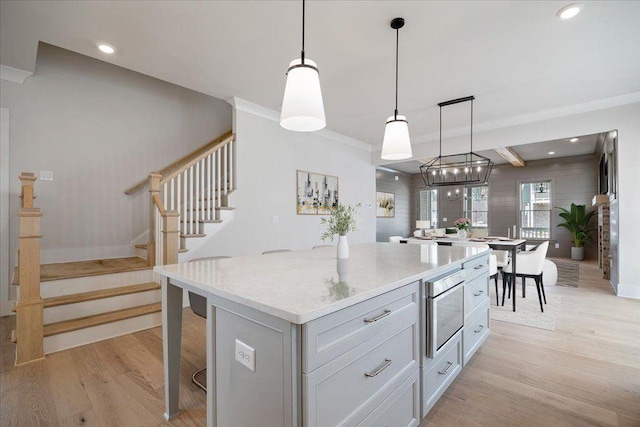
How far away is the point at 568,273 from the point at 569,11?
562 centimetres

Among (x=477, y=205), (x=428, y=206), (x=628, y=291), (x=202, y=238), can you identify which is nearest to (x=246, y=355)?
(x=202, y=238)

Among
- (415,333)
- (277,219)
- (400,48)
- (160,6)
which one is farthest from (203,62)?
(415,333)

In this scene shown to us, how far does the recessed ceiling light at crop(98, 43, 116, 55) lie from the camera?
9.50ft

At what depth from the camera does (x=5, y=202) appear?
3.44 meters

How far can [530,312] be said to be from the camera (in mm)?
3654

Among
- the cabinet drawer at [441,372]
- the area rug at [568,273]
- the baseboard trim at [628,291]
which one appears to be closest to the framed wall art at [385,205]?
the area rug at [568,273]

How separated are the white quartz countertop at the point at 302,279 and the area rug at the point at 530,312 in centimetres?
189

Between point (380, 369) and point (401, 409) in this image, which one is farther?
point (401, 409)

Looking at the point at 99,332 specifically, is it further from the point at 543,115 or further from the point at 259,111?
the point at 543,115

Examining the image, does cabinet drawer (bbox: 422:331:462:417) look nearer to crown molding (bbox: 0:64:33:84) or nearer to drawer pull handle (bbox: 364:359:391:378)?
drawer pull handle (bbox: 364:359:391:378)

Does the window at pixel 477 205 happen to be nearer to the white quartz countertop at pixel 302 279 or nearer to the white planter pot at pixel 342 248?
the white quartz countertop at pixel 302 279

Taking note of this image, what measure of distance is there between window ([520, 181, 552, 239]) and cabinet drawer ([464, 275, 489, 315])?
8035 mm

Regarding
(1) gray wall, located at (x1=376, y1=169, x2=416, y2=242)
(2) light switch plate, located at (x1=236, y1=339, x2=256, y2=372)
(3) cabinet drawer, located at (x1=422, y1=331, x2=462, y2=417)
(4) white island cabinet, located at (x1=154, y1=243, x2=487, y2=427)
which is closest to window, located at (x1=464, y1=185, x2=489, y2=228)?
(1) gray wall, located at (x1=376, y1=169, x2=416, y2=242)

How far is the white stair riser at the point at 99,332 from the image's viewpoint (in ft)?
8.45
